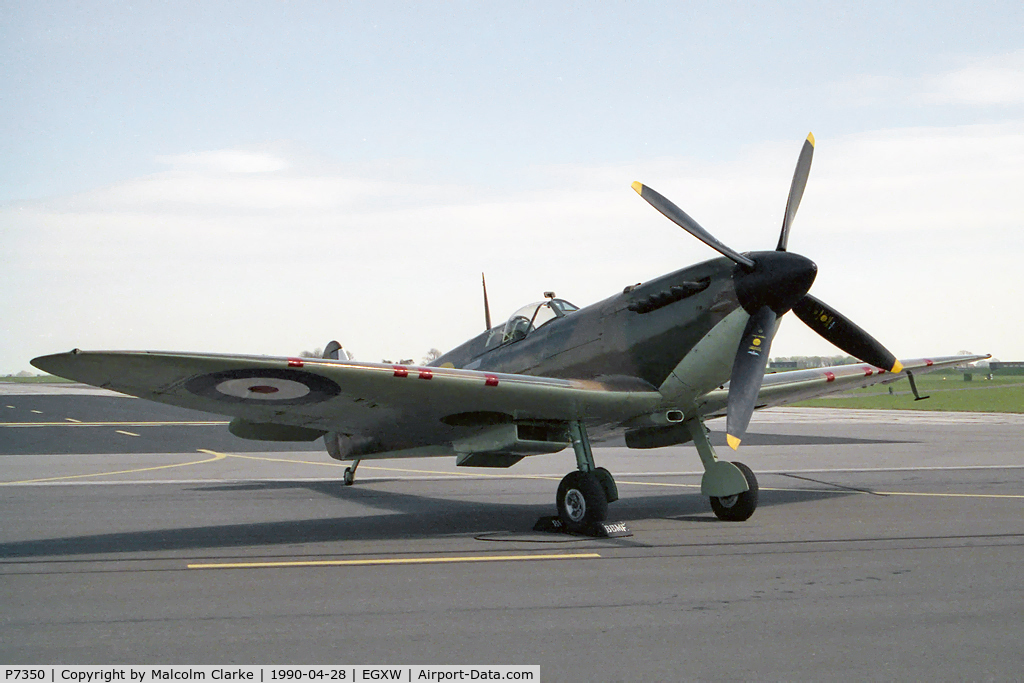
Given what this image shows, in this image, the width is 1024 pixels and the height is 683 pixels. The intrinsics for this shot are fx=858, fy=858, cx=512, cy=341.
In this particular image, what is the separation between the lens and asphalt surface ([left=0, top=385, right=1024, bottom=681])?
15.8 ft

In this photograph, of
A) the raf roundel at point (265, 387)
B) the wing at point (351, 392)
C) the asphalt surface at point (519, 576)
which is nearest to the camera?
the asphalt surface at point (519, 576)

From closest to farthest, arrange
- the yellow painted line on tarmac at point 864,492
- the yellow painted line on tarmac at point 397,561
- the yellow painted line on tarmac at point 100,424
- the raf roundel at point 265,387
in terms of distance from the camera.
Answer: the yellow painted line on tarmac at point 397,561
the raf roundel at point 265,387
the yellow painted line on tarmac at point 864,492
the yellow painted line on tarmac at point 100,424

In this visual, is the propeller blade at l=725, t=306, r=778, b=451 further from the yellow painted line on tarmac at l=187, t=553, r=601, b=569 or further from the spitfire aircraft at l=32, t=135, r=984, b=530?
the yellow painted line on tarmac at l=187, t=553, r=601, b=569

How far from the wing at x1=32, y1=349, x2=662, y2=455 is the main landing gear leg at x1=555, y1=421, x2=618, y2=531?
54 cm

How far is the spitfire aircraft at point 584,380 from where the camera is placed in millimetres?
8016

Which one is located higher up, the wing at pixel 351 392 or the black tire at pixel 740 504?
the wing at pixel 351 392

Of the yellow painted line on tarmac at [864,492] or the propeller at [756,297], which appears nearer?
the propeller at [756,297]

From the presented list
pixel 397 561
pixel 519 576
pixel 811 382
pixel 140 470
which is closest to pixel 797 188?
pixel 811 382

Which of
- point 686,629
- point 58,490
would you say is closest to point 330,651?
point 686,629

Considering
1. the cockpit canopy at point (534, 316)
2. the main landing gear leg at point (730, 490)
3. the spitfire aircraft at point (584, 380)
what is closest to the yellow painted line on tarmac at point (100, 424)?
the spitfire aircraft at point (584, 380)

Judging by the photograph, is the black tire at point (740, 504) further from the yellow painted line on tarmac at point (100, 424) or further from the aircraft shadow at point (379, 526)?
the yellow painted line on tarmac at point (100, 424)

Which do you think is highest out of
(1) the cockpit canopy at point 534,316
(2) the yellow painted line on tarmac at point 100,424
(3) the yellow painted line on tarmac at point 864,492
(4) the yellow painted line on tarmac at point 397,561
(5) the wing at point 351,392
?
(2) the yellow painted line on tarmac at point 100,424

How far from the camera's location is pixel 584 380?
9.65 metres

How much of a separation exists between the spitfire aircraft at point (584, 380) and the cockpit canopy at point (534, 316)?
2cm
